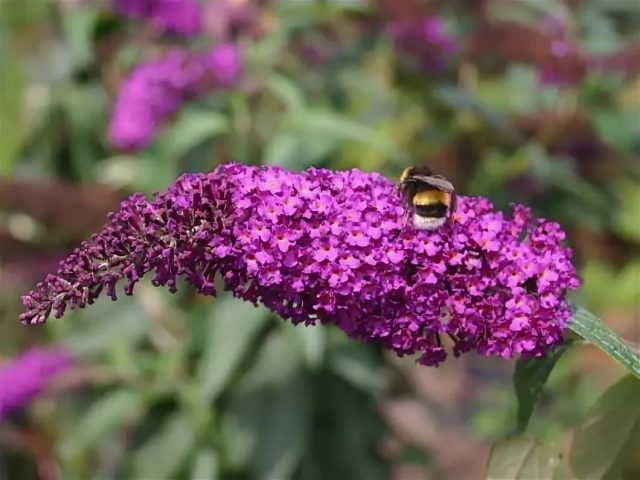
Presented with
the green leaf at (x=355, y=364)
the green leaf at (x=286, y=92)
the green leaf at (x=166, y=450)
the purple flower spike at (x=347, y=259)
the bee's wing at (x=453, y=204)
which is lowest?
the green leaf at (x=166, y=450)

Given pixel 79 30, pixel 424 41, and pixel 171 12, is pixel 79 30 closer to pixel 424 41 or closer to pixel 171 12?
pixel 171 12

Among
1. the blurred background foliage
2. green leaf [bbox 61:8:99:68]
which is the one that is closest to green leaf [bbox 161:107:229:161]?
the blurred background foliage

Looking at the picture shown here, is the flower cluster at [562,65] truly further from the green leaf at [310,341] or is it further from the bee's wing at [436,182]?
the bee's wing at [436,182]

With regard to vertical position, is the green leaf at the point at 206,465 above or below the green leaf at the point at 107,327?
below

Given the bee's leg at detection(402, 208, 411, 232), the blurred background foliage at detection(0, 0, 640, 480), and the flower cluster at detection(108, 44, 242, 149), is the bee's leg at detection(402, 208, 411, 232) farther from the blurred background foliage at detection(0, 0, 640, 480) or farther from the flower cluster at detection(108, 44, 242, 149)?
the flower cluster at detection(108, 44, 242, 149)

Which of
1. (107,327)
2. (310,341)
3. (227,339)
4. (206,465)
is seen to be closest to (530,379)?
(310,341)

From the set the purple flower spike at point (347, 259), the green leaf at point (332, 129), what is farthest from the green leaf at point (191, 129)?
the purple flower spike at point (347, 259)
